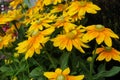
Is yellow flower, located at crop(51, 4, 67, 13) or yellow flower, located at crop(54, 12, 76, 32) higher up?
yellow flower, located at crop(54, 12, 76, 32)

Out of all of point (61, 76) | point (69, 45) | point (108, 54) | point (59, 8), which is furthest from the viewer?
point (59, 8)

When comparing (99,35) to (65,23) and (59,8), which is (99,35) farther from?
(59,8)

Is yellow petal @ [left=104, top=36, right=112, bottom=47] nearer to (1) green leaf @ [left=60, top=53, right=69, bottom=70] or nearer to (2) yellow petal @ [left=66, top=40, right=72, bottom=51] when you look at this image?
(2) yellow petal @ [left=66, top=40, right=72, bottom=51]

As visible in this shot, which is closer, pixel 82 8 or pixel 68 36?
pixel 68 36

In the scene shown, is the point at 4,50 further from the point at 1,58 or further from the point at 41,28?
the point at 1,58

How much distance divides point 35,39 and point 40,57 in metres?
0.42

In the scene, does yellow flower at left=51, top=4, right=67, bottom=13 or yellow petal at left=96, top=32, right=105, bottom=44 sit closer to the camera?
yellow petal at left=96, top=32, right=105, bottom=44

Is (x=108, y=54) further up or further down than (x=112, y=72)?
further up

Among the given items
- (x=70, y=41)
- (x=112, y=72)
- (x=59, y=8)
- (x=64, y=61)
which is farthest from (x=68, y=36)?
(x=59, y=8)

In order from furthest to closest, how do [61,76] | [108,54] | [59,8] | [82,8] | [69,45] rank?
[59,8] < [82,8] < [108,54] < [69,45] < [61,76]

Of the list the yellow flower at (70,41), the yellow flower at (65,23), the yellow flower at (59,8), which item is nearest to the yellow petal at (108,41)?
the yellow flower at (70,41)

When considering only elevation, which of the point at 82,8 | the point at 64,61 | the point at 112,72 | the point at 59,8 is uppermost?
the point at 82,8

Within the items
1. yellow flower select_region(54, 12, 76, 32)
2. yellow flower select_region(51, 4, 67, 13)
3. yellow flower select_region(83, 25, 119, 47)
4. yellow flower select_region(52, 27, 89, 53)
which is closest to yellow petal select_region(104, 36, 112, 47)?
yellow flower select_region(83, 25, 119, 47)

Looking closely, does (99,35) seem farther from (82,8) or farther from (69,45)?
(82,8)
